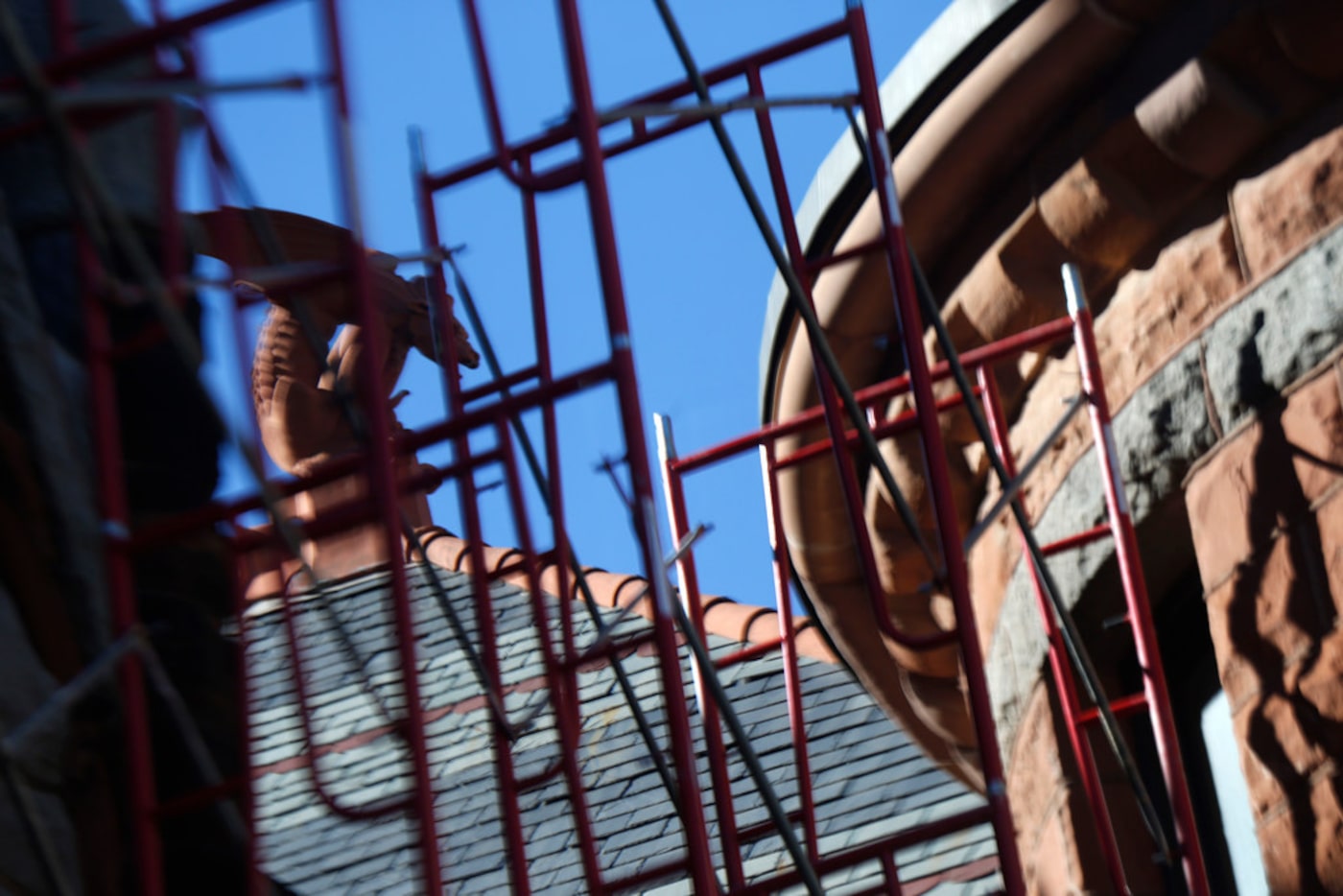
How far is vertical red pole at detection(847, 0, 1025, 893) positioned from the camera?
4363 millimetres

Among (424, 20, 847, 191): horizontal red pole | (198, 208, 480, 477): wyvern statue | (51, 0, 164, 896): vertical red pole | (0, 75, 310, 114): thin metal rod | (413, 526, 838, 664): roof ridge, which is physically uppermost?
(198, 208, 480, 477): wyvern statue

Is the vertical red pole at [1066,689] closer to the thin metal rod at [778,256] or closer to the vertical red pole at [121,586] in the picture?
the thin metal rod at [778,256]

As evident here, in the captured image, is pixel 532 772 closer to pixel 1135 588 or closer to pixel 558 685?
pixel 1135 588

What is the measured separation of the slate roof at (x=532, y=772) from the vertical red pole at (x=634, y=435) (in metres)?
3.92

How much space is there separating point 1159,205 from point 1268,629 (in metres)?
1.20

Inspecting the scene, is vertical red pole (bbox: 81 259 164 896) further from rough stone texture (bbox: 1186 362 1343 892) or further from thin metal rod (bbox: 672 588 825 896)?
rough stone texture (bbox: 1186 362 1343 892)

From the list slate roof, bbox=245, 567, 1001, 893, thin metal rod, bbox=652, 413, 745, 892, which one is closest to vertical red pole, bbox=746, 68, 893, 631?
thin metal rod, bbox=652, 413, 745, 892

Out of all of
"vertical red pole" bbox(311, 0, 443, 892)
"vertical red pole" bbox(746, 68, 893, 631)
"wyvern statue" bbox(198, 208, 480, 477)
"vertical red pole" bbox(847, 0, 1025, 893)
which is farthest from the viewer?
"wyvern statue" bbox(198, 208, 480, 477)

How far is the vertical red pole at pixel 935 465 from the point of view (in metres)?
4.36

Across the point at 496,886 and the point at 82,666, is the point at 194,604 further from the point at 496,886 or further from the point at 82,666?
the point at 496,886

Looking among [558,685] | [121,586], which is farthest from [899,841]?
[121,586]

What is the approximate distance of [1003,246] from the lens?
226 inches

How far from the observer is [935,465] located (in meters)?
4.69

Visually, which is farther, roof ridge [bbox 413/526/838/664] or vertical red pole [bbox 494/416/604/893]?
roof ridge [bbox 413/526/838/664]
